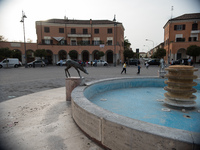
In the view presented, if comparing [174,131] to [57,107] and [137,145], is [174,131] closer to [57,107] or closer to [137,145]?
[137,145]

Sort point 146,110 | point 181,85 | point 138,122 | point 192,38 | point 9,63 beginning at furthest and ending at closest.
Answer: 1. point 192,38
2. point 9,63
3. point 146,110
4. point 181,85
5. point 138,122

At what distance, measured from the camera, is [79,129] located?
10.7ft

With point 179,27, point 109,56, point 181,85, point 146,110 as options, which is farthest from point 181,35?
point 146,110

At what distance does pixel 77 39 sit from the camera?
3812 centimetres

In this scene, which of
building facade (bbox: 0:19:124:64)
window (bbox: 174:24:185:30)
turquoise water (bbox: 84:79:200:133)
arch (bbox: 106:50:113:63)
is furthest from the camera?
arch (bbox: 106:50:113:63)

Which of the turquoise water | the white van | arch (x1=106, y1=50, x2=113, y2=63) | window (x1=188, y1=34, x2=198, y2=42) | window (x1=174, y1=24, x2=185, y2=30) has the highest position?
window (x1=174, y1=24, x2=185, y2=30)

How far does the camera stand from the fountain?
192 centimetres

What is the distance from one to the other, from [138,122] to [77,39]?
3787cm

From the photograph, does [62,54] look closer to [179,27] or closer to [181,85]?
[179,27]

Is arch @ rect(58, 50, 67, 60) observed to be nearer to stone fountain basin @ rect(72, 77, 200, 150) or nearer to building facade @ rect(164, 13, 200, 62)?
building facade @ rect(164, 13, 200, 62)

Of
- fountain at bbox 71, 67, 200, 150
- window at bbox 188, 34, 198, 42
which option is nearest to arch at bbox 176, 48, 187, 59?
window at bbox 188, 34, 198, 42

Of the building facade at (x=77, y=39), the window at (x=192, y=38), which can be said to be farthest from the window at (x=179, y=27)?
the building facade at (x=77, y=39)

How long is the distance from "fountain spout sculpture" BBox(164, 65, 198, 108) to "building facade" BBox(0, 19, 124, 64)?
29.5m

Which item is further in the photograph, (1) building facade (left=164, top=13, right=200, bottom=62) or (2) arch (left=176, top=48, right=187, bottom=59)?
(2) arch (left=176, top=48, right=187, bottom=59)
